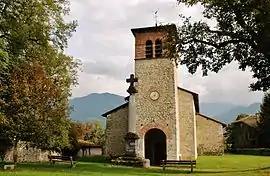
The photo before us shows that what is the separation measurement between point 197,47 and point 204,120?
2402cm

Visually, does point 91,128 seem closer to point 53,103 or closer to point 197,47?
point 53,103

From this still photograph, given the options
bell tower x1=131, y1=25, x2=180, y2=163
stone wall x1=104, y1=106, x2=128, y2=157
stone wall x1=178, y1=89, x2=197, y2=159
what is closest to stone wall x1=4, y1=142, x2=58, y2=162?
stone wall x1=104, y1=106, x2=128, y2=157

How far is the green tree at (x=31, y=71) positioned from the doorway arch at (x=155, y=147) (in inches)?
471

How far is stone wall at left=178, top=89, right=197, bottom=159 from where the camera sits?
129 feet

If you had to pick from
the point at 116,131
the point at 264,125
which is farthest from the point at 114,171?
the point at 264,125

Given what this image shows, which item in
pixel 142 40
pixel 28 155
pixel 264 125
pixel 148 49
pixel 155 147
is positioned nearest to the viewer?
pixel 148 49

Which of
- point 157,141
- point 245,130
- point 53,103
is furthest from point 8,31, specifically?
point 245,130

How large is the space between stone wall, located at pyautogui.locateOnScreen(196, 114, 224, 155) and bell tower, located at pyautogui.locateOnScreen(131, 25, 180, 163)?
7922 millimetres

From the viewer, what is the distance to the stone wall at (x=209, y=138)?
149 ft

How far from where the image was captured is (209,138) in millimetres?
45969

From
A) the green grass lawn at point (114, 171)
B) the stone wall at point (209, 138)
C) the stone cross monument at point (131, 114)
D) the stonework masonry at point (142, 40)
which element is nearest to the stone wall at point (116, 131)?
the stone cross monument at point (131, 114)

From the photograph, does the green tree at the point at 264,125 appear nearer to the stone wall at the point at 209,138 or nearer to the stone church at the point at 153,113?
the stone wall at the point at 209,138

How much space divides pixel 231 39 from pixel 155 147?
2067cm

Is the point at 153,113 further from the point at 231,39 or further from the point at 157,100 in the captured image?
the point at 231,39
